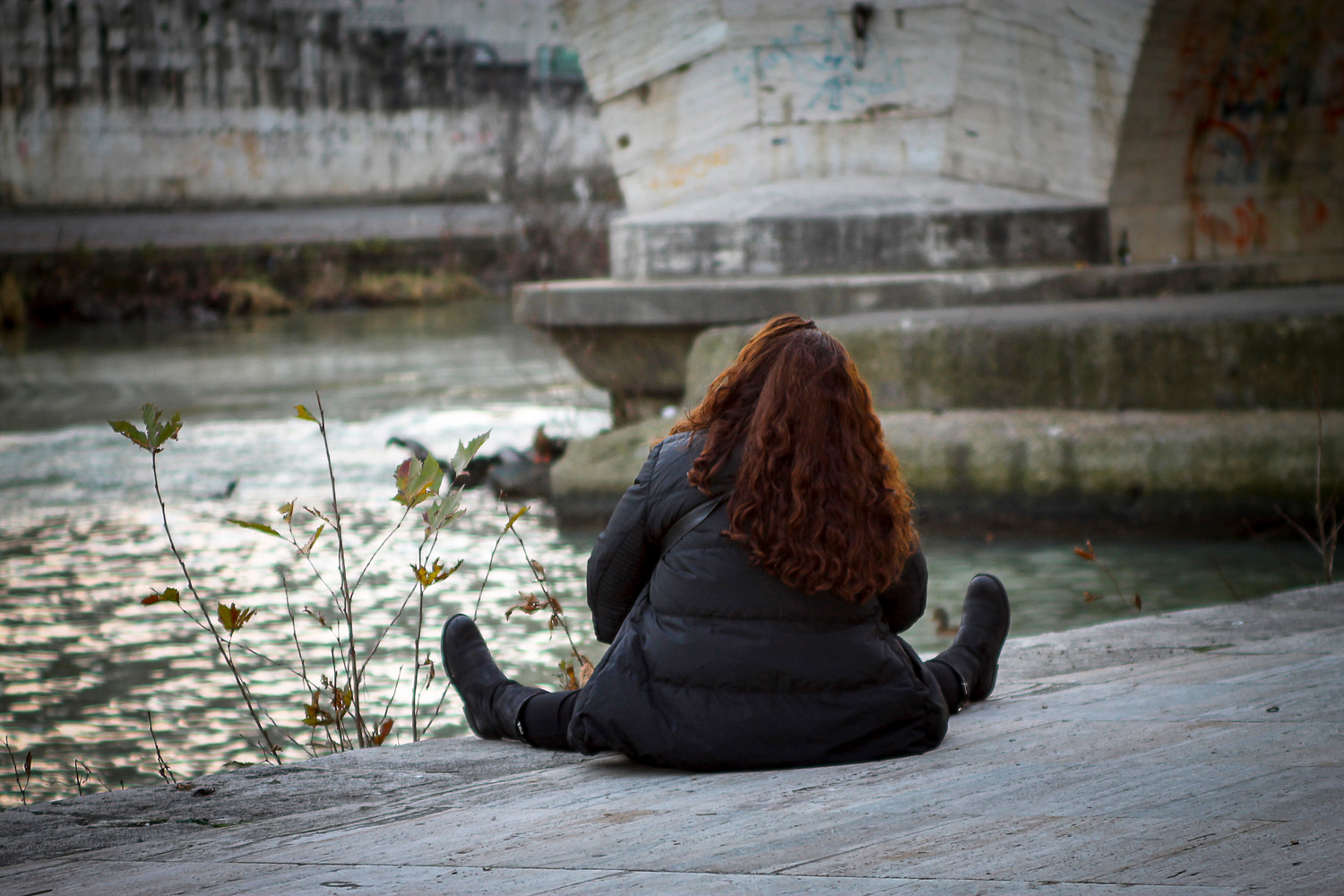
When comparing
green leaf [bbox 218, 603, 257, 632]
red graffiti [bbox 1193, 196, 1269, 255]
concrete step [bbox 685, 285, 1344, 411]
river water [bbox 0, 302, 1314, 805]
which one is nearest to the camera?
green leaf [bbox 218, 603, 257, 632]

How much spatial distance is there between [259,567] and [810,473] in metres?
5.55

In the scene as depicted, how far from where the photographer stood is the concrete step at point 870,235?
36.7 feet

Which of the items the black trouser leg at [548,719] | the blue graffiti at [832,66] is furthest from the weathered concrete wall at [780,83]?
the black trouser leg at [548,719]

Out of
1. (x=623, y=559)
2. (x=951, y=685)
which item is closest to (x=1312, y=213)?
(x=951, y=685)

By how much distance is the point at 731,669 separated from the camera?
10.3ft

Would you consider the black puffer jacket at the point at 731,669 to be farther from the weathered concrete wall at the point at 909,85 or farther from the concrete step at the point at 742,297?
the weathered concrete wall at the point at 909,85

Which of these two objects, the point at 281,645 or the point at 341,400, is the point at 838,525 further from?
the point at 341,400

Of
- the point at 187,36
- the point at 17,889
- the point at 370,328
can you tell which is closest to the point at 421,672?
the point at 17,889

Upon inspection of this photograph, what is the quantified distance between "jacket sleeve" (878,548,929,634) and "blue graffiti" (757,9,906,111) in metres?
9.17

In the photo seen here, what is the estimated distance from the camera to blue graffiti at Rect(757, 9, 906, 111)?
12.0 meters

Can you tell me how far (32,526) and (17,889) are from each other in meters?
7.23

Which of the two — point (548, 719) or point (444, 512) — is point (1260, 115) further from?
point (548, 719)

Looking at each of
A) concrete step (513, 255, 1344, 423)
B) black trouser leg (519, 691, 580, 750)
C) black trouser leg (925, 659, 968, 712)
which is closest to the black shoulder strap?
black trouser leg (519, 691, 580, 750)

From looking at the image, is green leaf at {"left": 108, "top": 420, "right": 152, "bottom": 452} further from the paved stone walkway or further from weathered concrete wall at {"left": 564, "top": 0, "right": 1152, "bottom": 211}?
weathered concrete wall at {"left": 564, "top": 0, "right": 1152, "bottom": 211}
